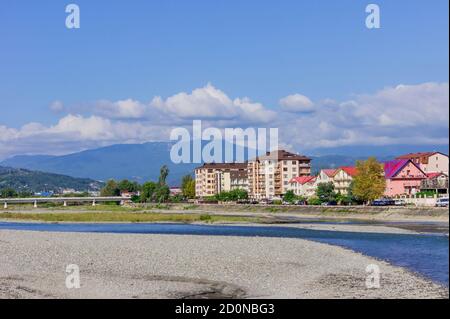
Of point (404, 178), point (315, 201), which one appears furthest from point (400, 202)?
point (315, 201)

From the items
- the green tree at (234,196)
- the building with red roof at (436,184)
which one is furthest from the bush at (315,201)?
the green tree at (234,196)

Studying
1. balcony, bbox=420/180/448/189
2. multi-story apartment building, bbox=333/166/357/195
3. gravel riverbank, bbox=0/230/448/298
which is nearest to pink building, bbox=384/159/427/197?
balcony, bbox=420/180/448/189

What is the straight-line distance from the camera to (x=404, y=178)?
455 feet

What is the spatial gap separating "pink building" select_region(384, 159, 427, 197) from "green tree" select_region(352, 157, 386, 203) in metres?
22.7

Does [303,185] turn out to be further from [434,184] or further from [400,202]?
[400,202]

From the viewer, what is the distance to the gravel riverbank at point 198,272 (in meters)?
27.0

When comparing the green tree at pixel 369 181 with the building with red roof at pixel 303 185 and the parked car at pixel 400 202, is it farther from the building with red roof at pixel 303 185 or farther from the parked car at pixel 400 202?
the building with red roof at pixel 303 185

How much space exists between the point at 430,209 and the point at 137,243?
54174mm

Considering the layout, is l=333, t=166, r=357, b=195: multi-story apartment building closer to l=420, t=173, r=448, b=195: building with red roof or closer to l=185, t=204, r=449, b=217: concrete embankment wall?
l=185, t=204, r=449, b=217: concrete embankment wall

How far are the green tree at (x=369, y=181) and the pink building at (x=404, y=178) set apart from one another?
74.5 feet

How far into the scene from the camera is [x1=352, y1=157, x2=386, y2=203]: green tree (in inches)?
4486
